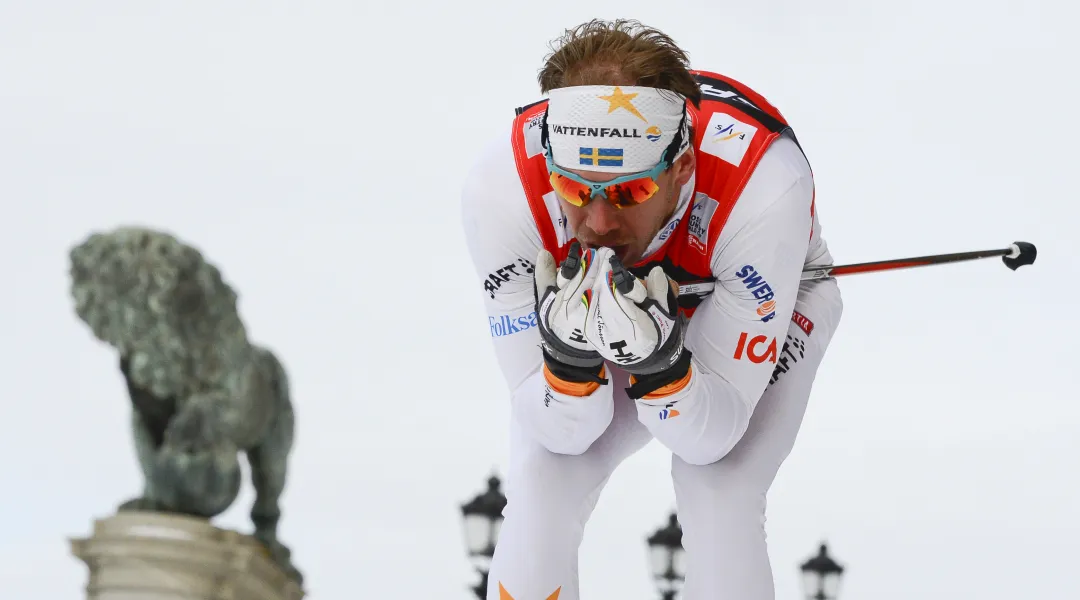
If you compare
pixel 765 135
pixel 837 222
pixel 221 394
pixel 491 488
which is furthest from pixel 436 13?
pixel 765 135

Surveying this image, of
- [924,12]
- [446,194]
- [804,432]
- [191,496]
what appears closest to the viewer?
[191,496]

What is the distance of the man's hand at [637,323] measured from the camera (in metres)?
4.69

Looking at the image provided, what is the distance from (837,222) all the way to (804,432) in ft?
12.2

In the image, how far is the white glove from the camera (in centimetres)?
471

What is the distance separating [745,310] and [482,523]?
3.30 m

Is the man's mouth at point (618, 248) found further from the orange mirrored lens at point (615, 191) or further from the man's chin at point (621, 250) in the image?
the orange mirrored lens at point (615, 191)

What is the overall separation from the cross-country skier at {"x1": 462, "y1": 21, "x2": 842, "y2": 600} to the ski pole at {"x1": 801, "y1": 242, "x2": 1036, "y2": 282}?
20.6 inches

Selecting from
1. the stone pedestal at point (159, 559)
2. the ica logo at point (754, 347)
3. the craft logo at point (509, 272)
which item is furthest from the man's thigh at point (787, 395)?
the stone pedestal at point (159, 559)

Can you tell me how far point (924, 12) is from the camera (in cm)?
1125

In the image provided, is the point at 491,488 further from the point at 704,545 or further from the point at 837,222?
the point at 837,222

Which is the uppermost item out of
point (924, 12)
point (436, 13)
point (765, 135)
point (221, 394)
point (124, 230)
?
point (436, 13)

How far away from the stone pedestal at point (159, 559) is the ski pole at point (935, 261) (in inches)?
166

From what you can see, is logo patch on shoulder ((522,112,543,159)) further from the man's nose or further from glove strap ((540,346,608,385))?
glove strap ((540,346,608,385))

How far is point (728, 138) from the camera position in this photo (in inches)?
209
